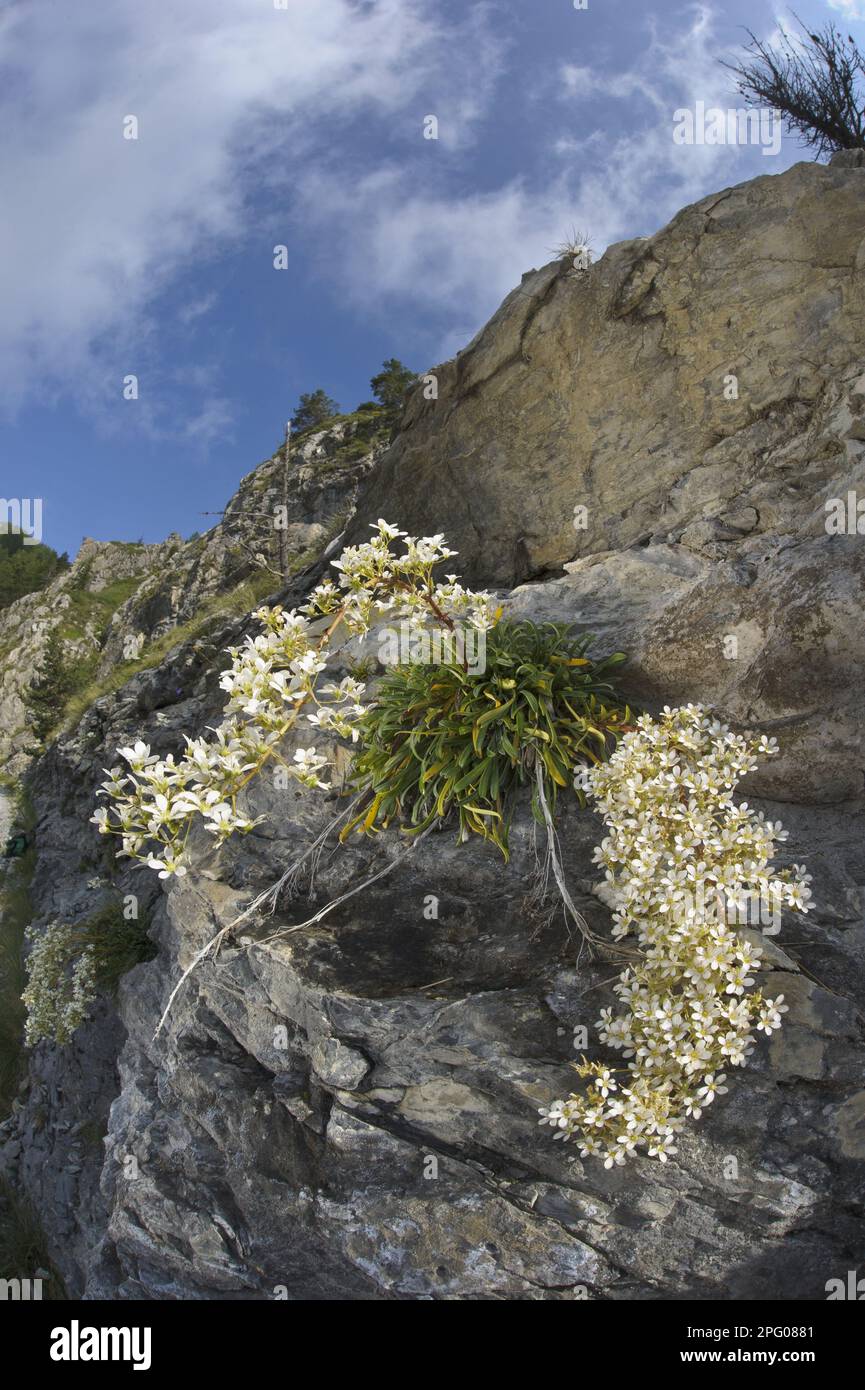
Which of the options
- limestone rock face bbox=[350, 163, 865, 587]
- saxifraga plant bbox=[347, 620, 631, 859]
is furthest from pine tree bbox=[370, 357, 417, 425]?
saxifraga plant bbox=[347, 620, 631, 859]

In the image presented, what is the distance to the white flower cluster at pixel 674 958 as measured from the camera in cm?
335

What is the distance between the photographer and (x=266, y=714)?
189 inches

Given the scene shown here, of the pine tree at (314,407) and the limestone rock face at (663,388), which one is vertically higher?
the pine tree at (314,407)

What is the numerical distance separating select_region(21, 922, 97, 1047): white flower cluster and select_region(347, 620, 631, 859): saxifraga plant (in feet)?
15.9

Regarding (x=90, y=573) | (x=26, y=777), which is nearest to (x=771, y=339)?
(x=26, y=777)

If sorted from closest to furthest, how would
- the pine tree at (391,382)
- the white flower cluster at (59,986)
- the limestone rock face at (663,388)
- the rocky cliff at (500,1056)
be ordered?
the rocky cliff at (500,1056) → the white flower cluster at (59,986) → the limestone rock face at (663,388) → the pine tree at (391,382)

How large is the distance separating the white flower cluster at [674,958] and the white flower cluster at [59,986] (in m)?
6.27

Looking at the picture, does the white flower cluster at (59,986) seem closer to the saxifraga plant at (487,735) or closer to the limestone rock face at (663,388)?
the saxifraga plant at (487,735)

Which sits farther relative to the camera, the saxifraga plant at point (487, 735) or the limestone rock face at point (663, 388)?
the limestone rock face at point (663, 388)

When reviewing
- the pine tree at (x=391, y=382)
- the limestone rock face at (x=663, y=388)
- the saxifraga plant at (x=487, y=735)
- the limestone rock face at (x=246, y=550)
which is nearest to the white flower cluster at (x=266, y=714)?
the saxifraga plant at (x=487, y=735)

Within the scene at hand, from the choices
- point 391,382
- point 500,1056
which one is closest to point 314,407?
point 391,382

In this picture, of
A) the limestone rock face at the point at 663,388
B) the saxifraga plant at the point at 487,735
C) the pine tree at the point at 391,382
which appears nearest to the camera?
the saxifraga plant at the point at 487,735

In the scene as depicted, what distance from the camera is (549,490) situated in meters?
9.92

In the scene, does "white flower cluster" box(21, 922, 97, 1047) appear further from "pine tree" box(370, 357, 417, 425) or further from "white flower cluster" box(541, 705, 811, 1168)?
"pine tree" box(370, 357, 417, 425)
